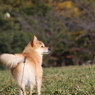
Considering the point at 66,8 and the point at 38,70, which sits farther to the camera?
the point at 66,8

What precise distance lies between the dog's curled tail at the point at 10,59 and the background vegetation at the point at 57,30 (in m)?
22.3

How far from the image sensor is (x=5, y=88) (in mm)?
7664

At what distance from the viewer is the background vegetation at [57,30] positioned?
1174 inches

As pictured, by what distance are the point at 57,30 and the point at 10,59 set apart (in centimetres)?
2658

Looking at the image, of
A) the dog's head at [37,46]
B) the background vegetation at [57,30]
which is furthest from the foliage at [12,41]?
the dog's head at [37,46]

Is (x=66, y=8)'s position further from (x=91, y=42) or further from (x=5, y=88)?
(x=5, y=88)

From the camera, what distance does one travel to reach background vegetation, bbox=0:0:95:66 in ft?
97.9

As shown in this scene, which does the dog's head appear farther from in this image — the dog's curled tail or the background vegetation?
the background vegetation

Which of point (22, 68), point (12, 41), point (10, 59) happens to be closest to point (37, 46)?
point (22, 68)

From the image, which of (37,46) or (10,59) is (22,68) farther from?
(37,46)

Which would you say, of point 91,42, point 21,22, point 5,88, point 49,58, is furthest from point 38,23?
point 5,88

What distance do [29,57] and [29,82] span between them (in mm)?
605

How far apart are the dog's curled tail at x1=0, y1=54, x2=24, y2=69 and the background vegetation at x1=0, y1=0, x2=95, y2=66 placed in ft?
73.2

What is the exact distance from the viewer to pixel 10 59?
18.5 feet
